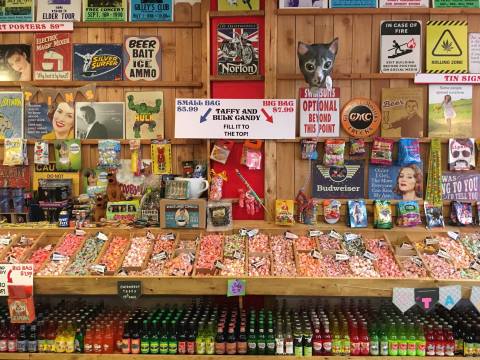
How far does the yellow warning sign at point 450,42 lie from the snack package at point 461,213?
1078mm

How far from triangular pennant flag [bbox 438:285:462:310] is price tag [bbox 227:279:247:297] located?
126 cm

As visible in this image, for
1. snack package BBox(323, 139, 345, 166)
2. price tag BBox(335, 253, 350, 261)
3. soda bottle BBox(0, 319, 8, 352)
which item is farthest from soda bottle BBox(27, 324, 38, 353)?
snack package BBox(323, 139, 345, 166)

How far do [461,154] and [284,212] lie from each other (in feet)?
4.96

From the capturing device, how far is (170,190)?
373 centimetres

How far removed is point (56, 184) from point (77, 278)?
1216mm

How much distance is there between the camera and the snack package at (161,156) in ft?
13.3

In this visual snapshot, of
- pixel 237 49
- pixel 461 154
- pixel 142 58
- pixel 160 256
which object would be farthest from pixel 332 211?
pixel 142 58

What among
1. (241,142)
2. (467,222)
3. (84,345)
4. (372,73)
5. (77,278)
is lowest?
(84,345)

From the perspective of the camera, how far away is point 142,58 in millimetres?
4051

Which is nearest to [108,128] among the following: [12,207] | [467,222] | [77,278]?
[12,207]

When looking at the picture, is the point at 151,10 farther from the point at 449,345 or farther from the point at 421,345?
the point at 449,345

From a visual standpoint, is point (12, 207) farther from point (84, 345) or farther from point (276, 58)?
point (276, 58)

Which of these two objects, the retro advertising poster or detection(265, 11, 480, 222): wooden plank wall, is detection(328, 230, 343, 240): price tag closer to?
detection(265, 11, 480, 222): wooden plank wall

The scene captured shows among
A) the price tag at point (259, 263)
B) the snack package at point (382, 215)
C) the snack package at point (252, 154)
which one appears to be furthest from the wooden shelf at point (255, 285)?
the snack package at point (252, 154)
